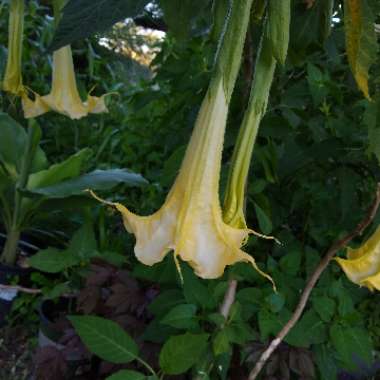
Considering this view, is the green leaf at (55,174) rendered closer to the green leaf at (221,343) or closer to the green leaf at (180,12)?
the green leaf at (221,343)

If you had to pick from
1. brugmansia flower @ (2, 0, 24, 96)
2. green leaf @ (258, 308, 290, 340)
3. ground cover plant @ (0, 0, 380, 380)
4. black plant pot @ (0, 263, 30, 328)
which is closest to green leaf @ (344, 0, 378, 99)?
ground cover plant @ (0, 0, 380, 380)

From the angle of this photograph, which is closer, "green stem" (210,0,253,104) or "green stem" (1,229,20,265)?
"green stem" (210,0,253,104)

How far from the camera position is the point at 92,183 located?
1.62 m

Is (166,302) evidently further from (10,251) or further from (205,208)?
(10,251)

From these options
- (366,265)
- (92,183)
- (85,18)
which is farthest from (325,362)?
(92,183)

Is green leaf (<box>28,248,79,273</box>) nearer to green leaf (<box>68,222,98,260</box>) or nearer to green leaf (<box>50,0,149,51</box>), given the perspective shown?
green leaf (<box>68,222,98,260</box>)

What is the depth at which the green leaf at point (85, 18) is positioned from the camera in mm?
338

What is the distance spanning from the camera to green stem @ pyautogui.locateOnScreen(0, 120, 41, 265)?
1.68 metres

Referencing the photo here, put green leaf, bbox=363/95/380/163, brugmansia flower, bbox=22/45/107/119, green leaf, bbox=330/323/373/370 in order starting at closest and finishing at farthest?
green leaf, bbox=363/95/380/163 → brugmansia flower, bbox=22/45/107/119 → green leaf, bbox=330/323/373/370

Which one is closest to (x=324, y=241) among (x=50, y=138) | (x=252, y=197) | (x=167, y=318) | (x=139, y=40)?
(x=252, y=197)

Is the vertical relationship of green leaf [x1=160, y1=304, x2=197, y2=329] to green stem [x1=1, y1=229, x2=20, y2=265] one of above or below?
above

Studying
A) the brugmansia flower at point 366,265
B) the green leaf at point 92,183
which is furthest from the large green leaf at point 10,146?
the brugmansia flower at point 366,265

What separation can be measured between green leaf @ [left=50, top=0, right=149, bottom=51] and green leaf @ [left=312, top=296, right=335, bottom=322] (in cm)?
71

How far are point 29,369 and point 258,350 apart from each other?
0.91 meters
